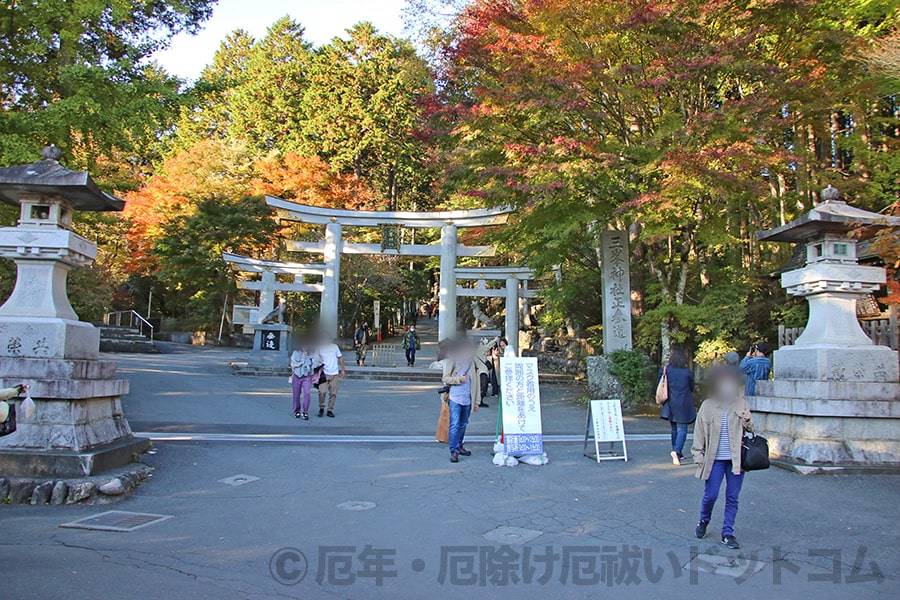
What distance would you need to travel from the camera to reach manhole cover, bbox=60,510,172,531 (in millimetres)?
5484

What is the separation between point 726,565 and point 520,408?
385cm

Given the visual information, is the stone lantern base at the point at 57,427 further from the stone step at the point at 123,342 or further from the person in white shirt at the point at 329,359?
the stone step at the point at 123,342

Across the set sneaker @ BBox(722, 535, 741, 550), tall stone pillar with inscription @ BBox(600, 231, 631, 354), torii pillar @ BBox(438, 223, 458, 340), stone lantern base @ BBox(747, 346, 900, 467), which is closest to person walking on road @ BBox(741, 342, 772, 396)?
stone lantern base @ BBox(747, 346, 900, 467)

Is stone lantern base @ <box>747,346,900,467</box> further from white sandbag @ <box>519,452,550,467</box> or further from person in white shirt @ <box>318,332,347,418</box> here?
person in white shirt @ <box>318,332,347,418</box>

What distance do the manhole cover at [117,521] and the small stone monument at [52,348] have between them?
40.8 inches

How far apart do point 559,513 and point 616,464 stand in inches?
103

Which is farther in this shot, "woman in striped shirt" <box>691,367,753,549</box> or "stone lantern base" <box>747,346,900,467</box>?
"stone lantern base" <box>747,346,900,467</box>

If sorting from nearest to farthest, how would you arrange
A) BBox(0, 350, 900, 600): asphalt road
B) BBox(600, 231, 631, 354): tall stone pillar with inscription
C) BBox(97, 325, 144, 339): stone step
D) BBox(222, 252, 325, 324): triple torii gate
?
1. BBox(0, 350, 900, 600): asphalt road
2. BBox(600, 231, 631, 354): tall stone pillar with inscription
3. BBox(97, 325, 144, 339): stone step
4. BBox(222, 252, 325, 324): triple torii gate

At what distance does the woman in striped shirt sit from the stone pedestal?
18141mm

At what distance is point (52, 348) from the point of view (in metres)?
7.08

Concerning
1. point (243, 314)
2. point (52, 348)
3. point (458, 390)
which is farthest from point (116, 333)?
point (458, 390)

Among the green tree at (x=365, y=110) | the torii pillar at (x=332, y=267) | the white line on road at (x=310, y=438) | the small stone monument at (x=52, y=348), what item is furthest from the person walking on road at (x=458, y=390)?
the green tree at (x=365, y=110)

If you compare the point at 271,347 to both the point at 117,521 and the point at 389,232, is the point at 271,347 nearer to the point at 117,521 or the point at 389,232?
the point at 389,232

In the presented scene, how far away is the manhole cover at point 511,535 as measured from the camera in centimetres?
525
